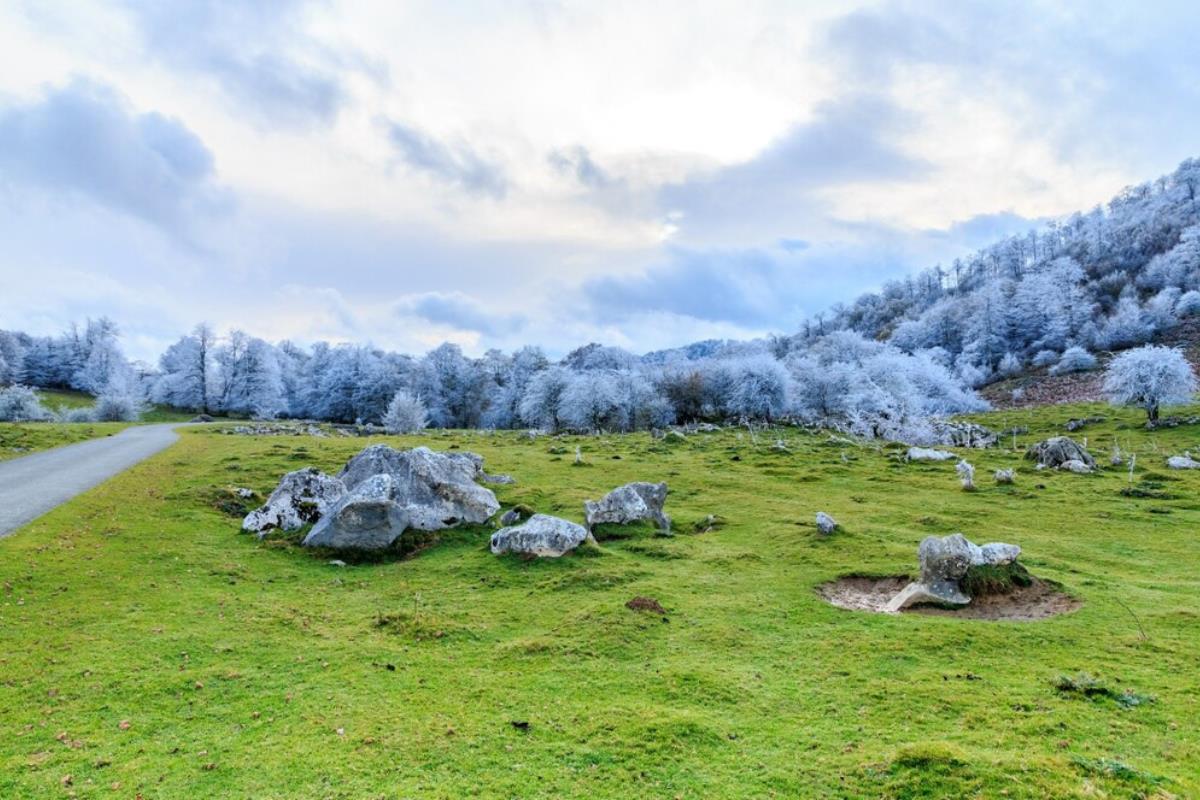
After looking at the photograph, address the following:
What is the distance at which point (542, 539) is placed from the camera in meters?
19.1

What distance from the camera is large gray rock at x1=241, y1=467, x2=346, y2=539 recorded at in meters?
21.8

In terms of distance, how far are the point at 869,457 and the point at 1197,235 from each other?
159 metres

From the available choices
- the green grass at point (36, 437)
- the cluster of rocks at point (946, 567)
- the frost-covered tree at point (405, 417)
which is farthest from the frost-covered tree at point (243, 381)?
the cluster of rocks at point (946, 567)

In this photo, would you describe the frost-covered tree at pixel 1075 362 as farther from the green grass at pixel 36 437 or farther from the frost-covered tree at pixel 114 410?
the frost-covered tree at pixel 114 410

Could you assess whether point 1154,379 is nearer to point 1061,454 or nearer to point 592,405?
point 1061,454

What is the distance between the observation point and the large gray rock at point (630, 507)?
22.5 metres

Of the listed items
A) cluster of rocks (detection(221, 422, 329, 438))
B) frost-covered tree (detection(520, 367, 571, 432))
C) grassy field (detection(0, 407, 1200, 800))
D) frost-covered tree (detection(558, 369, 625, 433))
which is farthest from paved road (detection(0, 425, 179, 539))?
frost-covered tree (detection(520, 367, 571, 432))

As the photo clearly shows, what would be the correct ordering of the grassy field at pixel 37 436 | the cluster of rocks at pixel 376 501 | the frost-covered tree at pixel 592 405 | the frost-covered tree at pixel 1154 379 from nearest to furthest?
the cluster of rocks at pixel 376 501
the grassy field at pixel 37 436
the frost-covered tree at pixel 1154 379
the frost-covered tree at pixel 592 405

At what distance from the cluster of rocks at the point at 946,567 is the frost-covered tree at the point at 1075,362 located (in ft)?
350

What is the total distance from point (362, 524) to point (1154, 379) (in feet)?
206

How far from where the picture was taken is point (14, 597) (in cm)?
1391

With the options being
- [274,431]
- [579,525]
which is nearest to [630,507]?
[579,525]

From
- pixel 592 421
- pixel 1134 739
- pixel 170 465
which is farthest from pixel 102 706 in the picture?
pixel 592 421

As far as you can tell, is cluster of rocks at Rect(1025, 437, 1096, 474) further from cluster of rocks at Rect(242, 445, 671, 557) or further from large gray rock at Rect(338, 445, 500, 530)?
large gray rock at Rect(338, 445, 500, 530)
